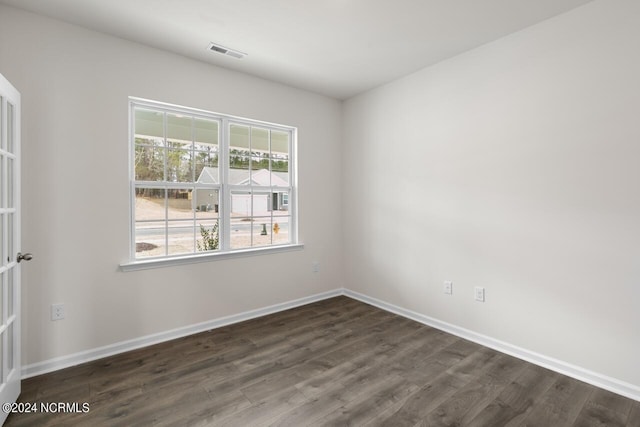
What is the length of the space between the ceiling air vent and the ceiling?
59 millimetres

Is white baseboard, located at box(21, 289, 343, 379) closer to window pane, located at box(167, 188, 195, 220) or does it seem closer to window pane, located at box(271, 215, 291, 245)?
window pane, located at box(271, 215, 291, 245)

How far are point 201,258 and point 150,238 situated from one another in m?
0.50

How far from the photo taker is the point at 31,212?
7.45 feet

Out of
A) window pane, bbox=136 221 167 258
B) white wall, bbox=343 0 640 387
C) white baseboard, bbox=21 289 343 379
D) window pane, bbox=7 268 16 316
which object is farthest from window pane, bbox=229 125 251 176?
window pane, bbox=7 268 16 316

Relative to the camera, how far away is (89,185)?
8.21 ft

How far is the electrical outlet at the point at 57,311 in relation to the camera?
2.35 meters

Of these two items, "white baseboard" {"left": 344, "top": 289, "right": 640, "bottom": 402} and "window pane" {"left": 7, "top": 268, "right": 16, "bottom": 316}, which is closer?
"window pane" {"left": 7, "top": 268, "right": 16, "bottom": 316}

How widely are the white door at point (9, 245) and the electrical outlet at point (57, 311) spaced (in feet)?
1.32

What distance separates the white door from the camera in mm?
1772

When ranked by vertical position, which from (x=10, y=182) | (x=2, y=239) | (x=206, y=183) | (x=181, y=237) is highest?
(x=206, y=183)

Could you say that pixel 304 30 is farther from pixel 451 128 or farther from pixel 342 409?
pixel 342 409

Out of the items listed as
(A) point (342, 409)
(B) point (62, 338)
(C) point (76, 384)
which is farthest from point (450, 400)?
(B) point (62, 338)

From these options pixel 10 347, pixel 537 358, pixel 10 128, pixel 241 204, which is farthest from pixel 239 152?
pixel 537 358

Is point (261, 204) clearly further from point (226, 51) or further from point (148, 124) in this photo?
point (226, 51)
